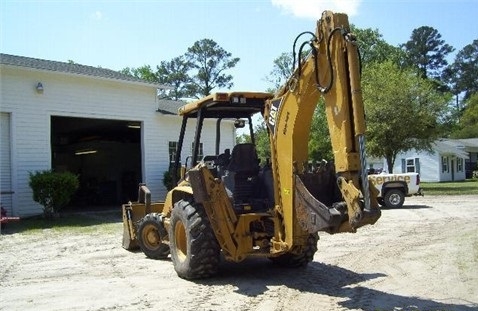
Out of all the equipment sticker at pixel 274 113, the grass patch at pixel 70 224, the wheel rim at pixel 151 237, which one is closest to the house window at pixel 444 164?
the grass patch at pixel 70 224

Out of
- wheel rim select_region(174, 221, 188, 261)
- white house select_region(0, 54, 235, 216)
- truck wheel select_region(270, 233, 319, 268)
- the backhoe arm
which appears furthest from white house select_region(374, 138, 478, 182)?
the backhoe arm

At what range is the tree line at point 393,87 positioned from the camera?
30.4 metres

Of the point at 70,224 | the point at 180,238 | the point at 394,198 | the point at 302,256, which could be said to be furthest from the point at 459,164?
the point at 180,238

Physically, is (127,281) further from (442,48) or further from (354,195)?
(442,48)

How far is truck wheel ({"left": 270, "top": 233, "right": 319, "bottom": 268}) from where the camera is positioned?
26.7 feet

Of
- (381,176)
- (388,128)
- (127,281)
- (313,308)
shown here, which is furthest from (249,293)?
(388,128)

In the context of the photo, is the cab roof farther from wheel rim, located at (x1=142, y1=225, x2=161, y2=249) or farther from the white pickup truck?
the white pickup truck

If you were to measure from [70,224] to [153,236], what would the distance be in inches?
324

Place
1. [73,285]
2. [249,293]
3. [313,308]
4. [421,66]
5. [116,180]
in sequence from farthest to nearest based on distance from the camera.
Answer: [421,66] < [116,180] < [73,285] < [249,293] < [313,308]

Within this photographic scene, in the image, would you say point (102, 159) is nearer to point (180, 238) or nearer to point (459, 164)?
point (180, 238)

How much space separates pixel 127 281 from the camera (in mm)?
7840

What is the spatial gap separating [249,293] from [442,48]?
85.9 m

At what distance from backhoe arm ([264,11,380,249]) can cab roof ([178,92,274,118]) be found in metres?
0.95

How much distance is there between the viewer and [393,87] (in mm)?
31312
